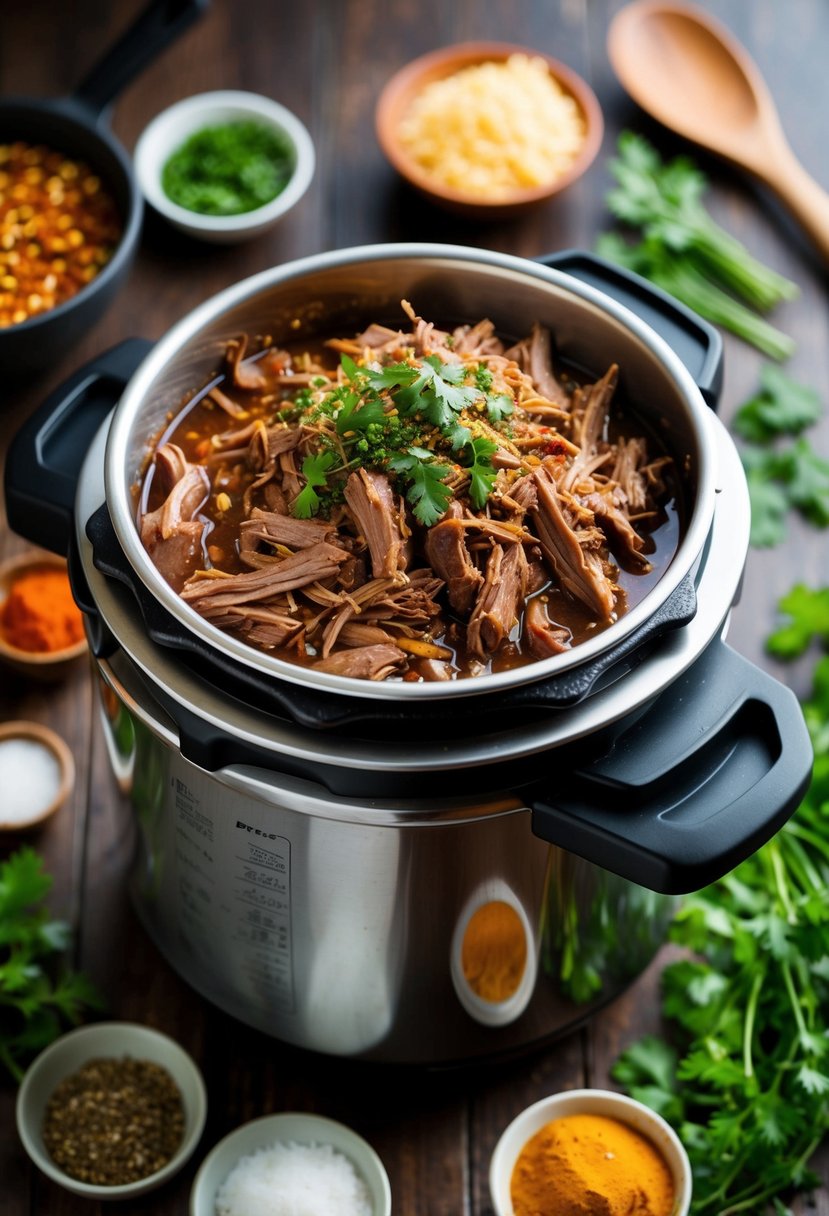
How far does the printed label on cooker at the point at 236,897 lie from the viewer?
8.13 ft

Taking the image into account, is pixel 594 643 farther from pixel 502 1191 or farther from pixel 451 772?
pixel 502 1191

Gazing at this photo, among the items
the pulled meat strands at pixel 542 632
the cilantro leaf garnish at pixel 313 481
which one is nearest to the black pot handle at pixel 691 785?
the pulled meat strands at pixel 542 632

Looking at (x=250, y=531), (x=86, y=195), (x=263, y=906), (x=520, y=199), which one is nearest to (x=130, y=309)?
(x=86, y=195)

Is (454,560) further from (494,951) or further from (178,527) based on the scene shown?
(494,951)

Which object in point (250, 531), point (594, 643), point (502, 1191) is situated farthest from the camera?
point (502, 1191)

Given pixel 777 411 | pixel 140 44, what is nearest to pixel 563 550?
pixel 777 411

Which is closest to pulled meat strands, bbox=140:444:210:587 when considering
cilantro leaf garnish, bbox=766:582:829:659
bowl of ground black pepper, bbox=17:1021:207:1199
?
bowl of ground black pepper, bbox=17:1021:207:1199

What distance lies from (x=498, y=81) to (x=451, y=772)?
2.78 m

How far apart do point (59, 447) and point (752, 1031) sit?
6.12ft

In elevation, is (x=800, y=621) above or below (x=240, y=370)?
below

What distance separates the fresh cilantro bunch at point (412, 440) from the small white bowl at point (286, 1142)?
1.25 meters

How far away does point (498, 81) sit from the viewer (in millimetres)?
4293

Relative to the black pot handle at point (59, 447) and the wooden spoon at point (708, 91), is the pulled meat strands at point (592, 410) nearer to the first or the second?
the black pot handle at point (59, 447)

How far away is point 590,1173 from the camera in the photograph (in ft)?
8.82
